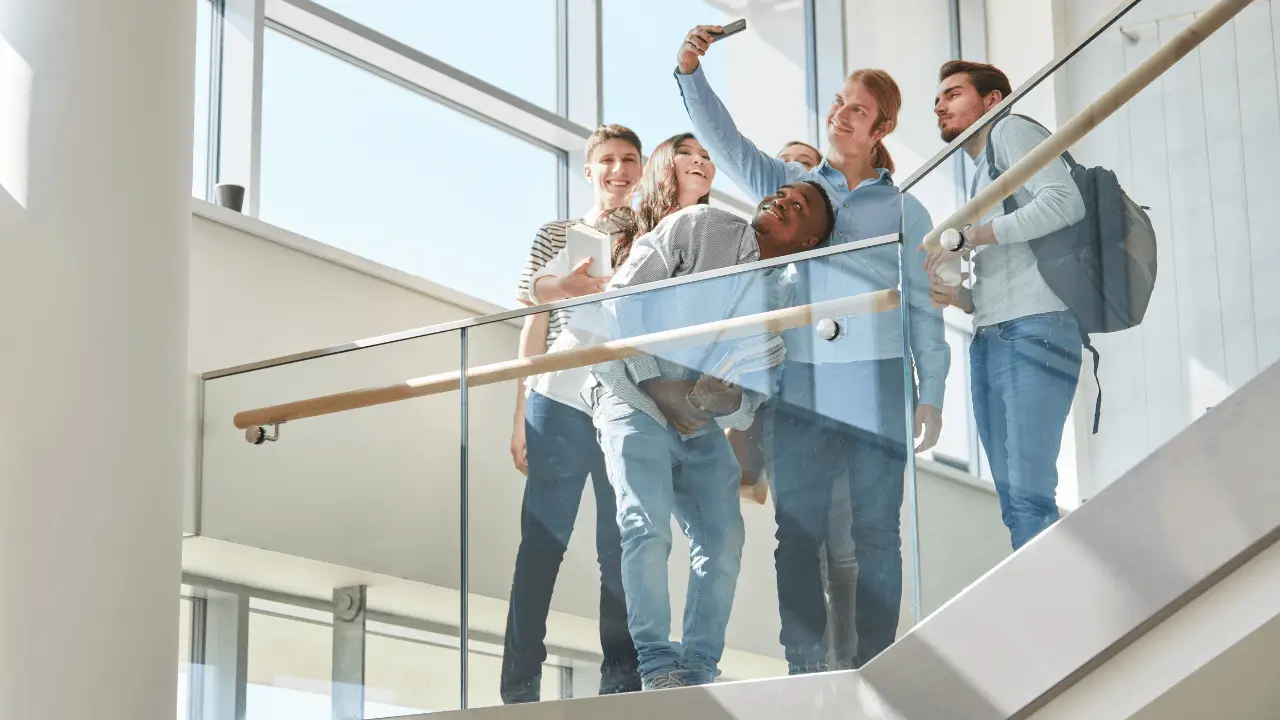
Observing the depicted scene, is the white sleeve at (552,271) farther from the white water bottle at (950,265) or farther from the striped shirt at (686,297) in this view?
the white water bottle at (950,265)

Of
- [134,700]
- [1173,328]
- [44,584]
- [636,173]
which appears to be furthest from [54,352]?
[1173,328]

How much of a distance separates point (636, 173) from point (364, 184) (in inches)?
75.3

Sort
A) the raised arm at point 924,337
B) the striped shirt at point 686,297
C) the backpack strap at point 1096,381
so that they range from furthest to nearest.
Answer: the striped shirt at point 686,297
the raised arm at point 924,337
the backpack strap at point 1096,381

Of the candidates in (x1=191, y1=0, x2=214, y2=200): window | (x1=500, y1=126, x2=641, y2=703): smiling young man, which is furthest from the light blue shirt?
(x1=191, y1=0, x2=214, y2=200): window

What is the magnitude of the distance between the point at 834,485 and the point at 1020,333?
0.55 metres

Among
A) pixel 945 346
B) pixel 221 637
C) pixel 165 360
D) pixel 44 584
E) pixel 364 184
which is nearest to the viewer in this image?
pixel 945 346

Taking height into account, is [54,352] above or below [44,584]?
above

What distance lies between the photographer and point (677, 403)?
12.3 feet

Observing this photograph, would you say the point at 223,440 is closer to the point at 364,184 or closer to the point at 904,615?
the point at 364,184

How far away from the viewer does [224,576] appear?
4750mm

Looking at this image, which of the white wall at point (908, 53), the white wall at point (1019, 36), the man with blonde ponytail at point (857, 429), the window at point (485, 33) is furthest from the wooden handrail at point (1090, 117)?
the white wall at point (1019, 36)

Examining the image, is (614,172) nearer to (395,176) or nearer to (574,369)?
(574,369)

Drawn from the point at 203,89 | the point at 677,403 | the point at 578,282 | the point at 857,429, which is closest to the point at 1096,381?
the point at 857,429

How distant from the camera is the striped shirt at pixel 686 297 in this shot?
3641 mm
